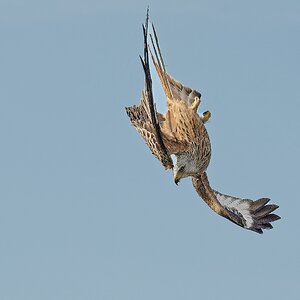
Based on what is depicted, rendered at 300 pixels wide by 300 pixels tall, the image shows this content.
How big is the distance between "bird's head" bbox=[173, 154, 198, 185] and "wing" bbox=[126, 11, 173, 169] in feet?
0.46

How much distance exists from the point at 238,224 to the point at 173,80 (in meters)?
3.88

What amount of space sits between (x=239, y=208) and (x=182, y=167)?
4097 millimetres

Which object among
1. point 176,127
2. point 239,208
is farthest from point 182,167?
point 239,208

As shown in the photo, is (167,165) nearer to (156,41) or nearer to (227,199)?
(156,41)

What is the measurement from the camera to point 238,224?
24.7 meters

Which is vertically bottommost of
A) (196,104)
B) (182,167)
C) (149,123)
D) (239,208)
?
(182,167)

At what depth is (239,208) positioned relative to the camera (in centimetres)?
2552

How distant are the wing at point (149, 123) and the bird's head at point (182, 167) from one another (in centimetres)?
14

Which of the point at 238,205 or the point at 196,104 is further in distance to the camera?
the point at 238,205

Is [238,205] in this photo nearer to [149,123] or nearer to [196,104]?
[196,104]

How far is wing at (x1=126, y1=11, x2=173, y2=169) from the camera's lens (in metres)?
20.5

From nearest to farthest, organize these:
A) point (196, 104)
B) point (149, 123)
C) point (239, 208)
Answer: point (149, 123)
point (196, 104)
point (239, 208)

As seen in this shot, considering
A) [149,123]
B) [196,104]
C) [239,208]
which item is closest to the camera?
[149,123]

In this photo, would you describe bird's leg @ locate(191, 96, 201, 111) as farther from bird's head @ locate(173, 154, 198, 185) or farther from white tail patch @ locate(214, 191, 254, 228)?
white tail patch @ locate(214, 191, 254, 228)
